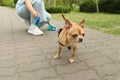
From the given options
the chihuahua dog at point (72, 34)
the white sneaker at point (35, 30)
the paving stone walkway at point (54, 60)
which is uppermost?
the chihuahua dog at point (72, 34)

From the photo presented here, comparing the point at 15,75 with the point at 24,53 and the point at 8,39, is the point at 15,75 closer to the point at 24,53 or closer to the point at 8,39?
the point at 24,53

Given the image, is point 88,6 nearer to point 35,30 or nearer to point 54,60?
point 35,30

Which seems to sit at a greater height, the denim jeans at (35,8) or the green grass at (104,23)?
the denim jeans at (35,8)

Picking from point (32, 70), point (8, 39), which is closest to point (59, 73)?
point (32, 70)

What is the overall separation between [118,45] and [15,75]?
7.51 ft

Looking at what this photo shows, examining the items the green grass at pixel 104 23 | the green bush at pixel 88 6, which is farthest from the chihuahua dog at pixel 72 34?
the green bush at pixel 88 6

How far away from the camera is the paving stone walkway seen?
3350mm

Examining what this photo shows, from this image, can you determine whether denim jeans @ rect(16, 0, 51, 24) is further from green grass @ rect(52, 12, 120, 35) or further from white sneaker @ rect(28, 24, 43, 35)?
green grass @ rect(52, 12, 120, 35)

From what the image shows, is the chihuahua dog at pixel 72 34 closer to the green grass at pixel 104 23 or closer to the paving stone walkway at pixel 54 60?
the paving stone walkway at pixel 54 60

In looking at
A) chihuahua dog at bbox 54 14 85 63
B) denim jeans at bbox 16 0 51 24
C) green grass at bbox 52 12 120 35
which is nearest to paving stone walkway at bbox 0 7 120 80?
chihuahua dog at bbox 54 14 85 63

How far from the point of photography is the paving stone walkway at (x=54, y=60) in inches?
132

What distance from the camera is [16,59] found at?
4.20 meters

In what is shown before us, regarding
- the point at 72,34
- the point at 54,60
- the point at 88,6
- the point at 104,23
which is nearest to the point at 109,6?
the point at 88,6

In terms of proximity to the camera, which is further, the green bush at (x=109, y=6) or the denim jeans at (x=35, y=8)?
the green bush at (x=109, y=6)
